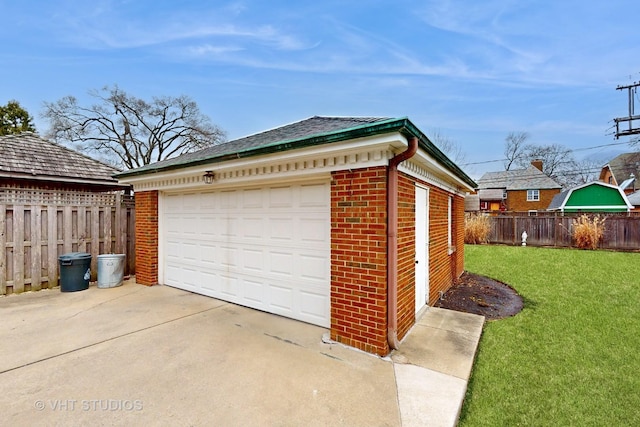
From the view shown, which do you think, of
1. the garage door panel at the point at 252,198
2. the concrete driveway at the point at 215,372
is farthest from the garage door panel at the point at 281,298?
the garage door panel at the point at 252,198

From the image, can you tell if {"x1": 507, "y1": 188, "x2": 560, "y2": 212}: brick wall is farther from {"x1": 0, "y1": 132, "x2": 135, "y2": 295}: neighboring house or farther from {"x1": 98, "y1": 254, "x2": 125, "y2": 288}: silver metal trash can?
{"x1": 98, "y1": 254, "x2": 125, "y2": 288}: silver metal trash can

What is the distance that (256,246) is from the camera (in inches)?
198

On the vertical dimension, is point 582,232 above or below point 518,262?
above

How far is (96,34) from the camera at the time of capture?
7773 mm

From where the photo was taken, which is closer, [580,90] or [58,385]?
[58,385]

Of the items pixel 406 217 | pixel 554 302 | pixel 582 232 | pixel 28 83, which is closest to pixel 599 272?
pixel 554 302

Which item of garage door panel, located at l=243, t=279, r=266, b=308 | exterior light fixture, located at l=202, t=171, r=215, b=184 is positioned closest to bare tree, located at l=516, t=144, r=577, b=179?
garage door panel, located at l=243, t=279, r=266, b=308

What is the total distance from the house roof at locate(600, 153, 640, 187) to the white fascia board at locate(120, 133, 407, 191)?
48.8m

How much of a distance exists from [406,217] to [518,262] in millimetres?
9064

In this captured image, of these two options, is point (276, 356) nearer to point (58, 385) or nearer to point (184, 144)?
point (58, 385)

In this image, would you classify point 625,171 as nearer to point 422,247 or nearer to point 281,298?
point 422,247

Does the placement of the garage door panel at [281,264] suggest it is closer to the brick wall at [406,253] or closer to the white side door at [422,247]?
the brick wall at [406,253]

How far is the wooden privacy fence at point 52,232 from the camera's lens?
586 cm

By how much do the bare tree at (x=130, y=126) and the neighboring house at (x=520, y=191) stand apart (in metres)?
28.0
